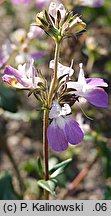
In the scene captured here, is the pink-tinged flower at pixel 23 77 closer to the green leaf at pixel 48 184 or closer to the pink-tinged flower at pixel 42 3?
the green leaf at pixel 48 184

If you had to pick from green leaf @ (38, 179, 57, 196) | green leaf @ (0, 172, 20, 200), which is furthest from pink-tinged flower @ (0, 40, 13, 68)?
green leaf @ (38, 179, 57, 196)

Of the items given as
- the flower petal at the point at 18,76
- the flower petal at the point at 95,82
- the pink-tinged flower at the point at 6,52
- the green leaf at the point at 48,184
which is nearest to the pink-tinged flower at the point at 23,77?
the flower petal at the point at 18,76

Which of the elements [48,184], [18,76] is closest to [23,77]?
[18,76]

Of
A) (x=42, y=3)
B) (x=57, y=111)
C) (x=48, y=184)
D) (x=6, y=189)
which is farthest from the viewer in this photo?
(x=42, y=3)

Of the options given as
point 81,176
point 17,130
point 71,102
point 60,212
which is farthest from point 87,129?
point 17,130

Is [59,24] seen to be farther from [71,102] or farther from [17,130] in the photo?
[17,130]

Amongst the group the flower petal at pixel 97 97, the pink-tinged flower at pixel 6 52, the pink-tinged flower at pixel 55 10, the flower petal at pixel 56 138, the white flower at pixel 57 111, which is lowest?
the flower petal at pixel 56 138

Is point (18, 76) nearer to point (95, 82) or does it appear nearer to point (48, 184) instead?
point (95, 82)
